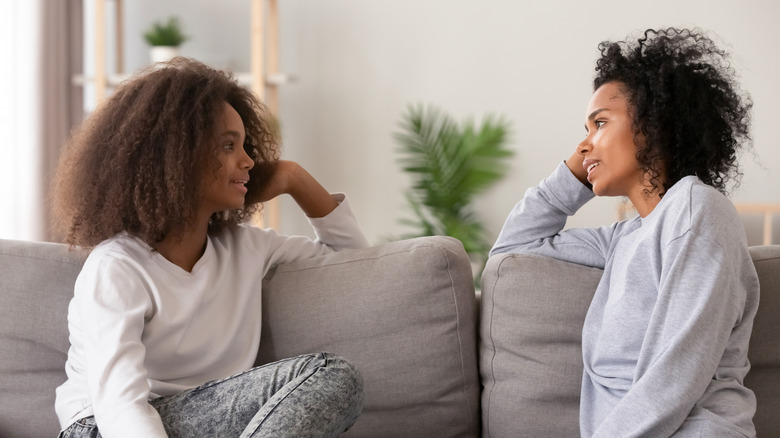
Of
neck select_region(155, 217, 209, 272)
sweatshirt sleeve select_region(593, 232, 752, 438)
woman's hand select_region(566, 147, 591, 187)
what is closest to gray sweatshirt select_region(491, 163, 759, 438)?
sweatshirt sleeve select_region(593, 232, 752, 438)

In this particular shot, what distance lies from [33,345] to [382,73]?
109 inches

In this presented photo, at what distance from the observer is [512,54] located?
4.00 metres

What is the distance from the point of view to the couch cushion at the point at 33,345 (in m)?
1.69

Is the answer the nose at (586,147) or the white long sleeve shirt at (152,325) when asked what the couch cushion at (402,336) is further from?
the nose at (586,147)

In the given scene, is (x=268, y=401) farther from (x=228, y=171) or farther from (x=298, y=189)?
(x=298, y=189)

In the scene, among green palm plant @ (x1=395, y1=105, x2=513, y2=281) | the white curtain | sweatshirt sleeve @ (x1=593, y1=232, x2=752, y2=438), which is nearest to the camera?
sweatshirt sleeve @ (x1=593, y1=232, x2=752, y2=438)

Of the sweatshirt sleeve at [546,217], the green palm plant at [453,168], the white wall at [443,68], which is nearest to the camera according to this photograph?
the sweatshirt sleeve at [546,217]

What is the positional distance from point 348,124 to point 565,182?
8.40 feet

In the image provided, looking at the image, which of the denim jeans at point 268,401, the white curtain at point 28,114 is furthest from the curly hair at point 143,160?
the white curtain at point 28,114

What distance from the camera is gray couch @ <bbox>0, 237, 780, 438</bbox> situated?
1.62 metres

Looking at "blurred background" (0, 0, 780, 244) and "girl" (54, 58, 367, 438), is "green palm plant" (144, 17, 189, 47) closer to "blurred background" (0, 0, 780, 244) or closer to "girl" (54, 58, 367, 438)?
"blurred background" (0, 0, 780, 244)

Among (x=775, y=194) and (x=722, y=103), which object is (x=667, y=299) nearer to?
(x=722, y=103)

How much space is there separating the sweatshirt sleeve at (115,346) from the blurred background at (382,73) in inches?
90.4

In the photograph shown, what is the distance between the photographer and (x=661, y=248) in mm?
1391
